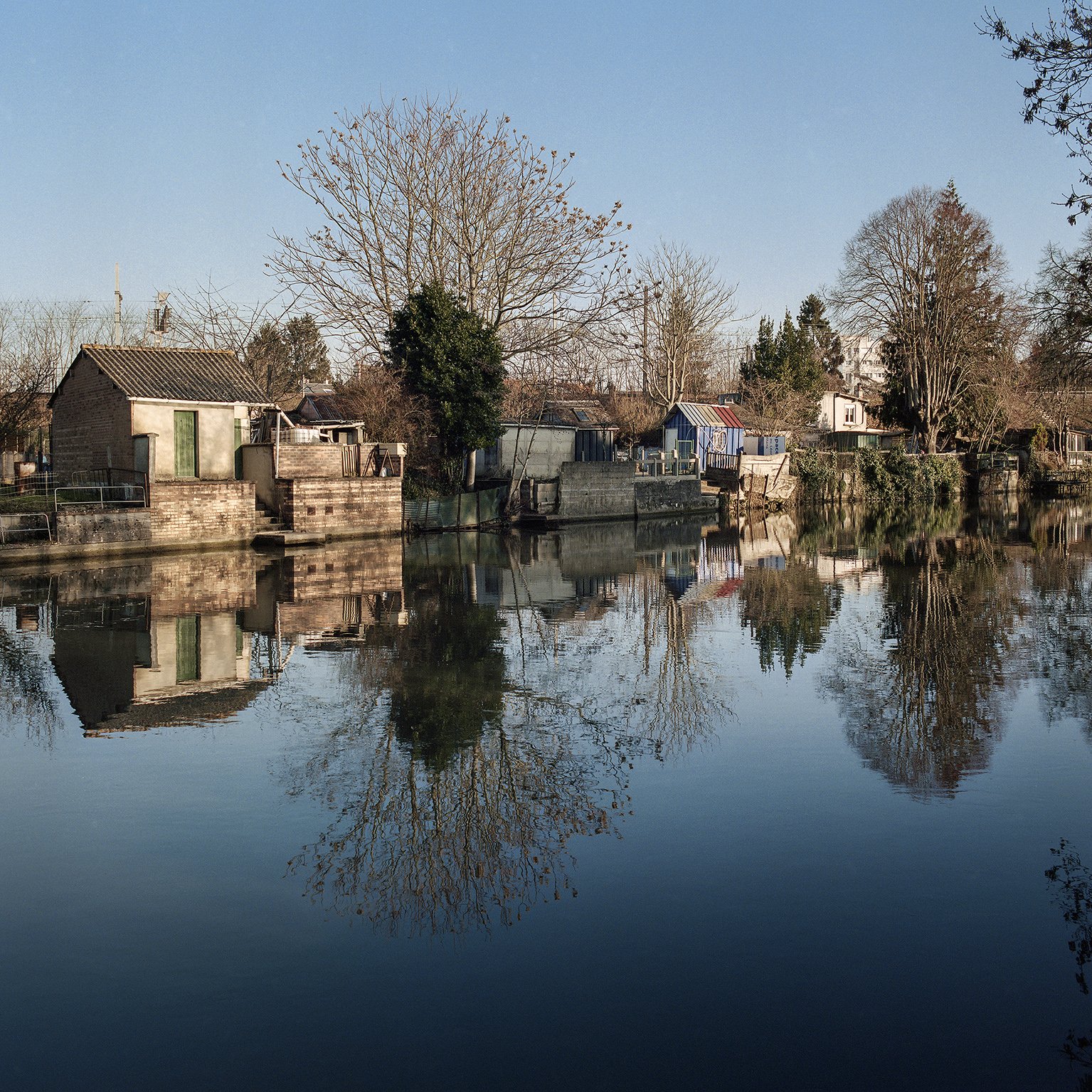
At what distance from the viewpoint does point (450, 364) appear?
31672 mm

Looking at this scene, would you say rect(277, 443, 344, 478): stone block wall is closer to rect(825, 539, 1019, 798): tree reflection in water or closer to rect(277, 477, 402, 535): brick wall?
rect(277, 477, 402, 535): brick wall

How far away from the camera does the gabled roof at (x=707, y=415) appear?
46156 mm

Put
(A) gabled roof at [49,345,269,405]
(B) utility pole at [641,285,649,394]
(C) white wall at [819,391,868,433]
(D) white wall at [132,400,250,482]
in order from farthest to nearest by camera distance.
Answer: (C) white wall at [819,391,868,433] < (B) utility pole at [641,285,649,394] < (A) gabled roof at [49,345,269,405] < (D) white wall at [132,400,250,482]

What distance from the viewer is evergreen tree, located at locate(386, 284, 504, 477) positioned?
31.5 meters

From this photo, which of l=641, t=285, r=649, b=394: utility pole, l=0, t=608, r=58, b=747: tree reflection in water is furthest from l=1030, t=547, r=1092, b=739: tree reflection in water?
l=641, t=285, r=649, b=394: utility pole

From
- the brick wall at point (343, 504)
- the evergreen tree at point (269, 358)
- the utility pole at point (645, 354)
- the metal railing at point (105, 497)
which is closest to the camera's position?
the metal railing at point (105, 497)

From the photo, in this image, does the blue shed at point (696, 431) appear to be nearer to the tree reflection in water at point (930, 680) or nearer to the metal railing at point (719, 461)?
the metal railing at point (719, 461)

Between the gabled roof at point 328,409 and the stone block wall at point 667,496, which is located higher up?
the gabled roof at point 328,409

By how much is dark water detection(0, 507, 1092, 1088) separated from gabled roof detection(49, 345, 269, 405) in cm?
1550

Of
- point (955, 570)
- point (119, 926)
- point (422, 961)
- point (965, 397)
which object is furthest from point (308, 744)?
point (965, 397)

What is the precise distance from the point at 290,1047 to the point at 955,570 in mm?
18437

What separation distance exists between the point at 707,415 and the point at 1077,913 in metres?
42.9

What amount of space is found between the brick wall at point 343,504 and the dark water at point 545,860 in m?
13.9

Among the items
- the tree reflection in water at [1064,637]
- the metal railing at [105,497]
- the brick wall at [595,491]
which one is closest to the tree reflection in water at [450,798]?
the tree reflection in water at [1064,637]
